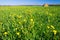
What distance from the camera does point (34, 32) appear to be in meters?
4.47

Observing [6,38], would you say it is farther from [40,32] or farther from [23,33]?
[40,32]

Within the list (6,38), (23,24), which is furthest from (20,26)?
(6,38)

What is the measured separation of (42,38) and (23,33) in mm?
524

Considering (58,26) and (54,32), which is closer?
(54,32)

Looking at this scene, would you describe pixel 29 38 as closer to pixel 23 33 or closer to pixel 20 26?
pixel 23 33

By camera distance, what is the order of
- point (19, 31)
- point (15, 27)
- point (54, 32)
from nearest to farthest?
1. point (54, 32)
2. point (19, 31)
3. point (15, 27)

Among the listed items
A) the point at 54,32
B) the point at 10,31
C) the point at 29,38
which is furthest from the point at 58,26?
the point at 10,31

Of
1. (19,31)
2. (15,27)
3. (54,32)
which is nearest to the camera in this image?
(54,32)

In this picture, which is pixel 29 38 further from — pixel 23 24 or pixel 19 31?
pixel 23 24

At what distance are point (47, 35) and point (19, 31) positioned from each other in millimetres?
829

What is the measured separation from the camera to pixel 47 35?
14.3 ft

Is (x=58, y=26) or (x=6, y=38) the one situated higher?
(x=58, y=26)

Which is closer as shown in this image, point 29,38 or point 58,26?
point 29,38

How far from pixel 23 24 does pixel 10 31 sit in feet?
1.43
